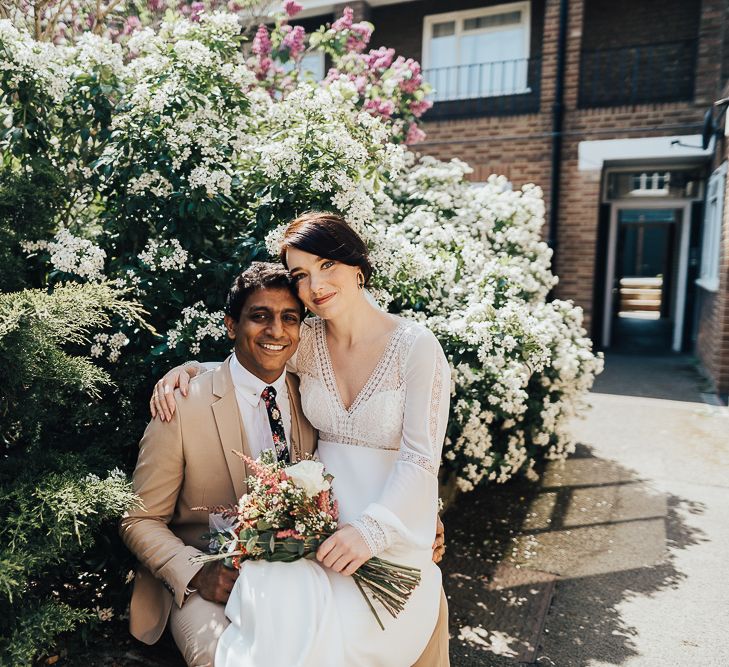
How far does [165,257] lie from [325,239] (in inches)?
44.5

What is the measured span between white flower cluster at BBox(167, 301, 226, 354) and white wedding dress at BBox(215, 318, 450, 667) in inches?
20.7

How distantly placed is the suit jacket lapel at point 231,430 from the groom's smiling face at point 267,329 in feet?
0.47

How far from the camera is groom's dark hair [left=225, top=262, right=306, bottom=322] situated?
2.59 meters

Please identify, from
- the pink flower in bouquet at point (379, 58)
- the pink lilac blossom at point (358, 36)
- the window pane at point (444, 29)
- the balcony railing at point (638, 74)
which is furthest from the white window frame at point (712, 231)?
the window pane at point (444, 29)

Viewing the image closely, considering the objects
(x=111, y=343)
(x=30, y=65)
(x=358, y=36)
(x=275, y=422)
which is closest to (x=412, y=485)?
(x=275, y=422)

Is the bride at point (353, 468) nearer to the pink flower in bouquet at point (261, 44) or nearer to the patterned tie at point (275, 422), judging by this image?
the patterned tie at point (275, 422)

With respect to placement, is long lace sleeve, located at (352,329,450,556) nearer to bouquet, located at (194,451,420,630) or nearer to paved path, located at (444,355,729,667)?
bouquet, located at (194,451,420,630)

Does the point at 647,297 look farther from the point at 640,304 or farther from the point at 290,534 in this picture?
the point at 290,534

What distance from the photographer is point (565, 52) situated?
35.5ft

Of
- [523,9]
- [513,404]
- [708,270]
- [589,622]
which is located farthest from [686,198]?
[589,622]

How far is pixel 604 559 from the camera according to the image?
14.0 ft

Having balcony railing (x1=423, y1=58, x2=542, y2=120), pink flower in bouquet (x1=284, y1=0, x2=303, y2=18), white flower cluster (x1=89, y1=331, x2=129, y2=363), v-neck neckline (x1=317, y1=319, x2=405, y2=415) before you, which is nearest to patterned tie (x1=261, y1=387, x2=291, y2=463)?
v-neck neckline (x1=317, y1=319, x2=405, y2=415)

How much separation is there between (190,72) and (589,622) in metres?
3.71

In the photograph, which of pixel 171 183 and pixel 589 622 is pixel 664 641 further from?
pixel 171 183
